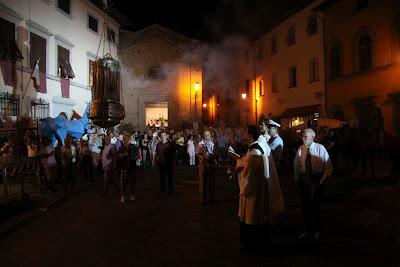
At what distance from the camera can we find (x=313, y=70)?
25.2 meters

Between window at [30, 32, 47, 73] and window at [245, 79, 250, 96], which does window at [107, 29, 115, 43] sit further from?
window at [245, 79, 250, 96]

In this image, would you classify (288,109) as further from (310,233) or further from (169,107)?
(310,233)

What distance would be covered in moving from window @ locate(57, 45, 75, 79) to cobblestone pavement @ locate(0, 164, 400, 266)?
13.2 m

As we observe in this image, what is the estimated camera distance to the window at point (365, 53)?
66.1 feet

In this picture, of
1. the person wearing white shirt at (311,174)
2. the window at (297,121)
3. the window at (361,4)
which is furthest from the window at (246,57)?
the person wearing white shirt at (311,174)

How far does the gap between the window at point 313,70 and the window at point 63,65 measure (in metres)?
15.7

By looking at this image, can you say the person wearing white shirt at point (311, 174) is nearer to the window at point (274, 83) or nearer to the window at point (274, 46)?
the window at point (274, 83)

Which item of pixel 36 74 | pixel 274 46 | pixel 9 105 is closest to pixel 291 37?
pixel 274 46

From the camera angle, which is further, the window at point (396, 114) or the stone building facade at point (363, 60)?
the stone building facade at point (363, 60)

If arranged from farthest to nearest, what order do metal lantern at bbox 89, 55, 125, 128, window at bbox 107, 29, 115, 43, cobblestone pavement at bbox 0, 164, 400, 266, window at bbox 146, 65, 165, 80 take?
1. window at bbox 146, 65, 165, 80
2. window at bbox 107, 29, 115, 43
3. metal lantern at bbox 89, 55, 125, 128
4. cobblestone pavement at bbox 0, 164, 400, 266

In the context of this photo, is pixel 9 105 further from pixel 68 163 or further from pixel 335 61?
pixel 335 61

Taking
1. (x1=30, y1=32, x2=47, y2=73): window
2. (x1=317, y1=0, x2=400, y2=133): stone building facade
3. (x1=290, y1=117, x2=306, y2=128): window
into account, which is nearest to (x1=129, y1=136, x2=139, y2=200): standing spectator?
(x1=30, y1=32, x2=47, y2=73): window

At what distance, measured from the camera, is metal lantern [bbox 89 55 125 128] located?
9.17 metres

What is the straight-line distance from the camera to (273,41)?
→ 30.4 metres
